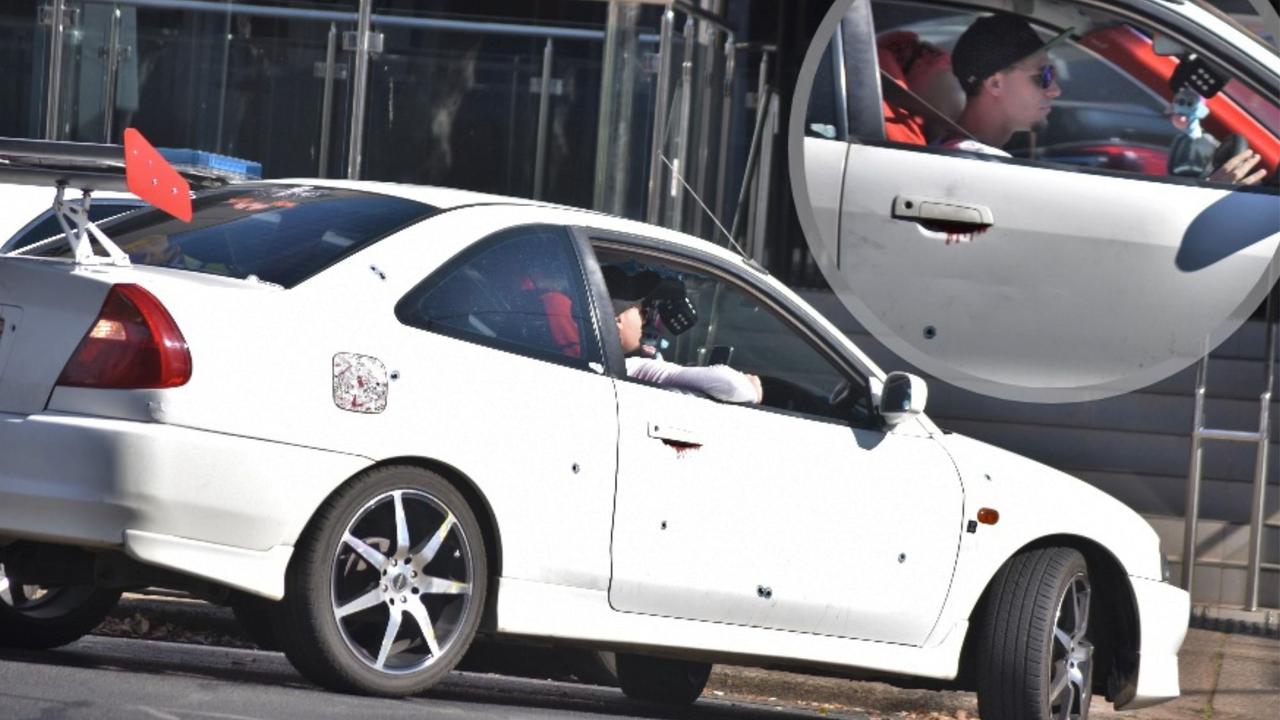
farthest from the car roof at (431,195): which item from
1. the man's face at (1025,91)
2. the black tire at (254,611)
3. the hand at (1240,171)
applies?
the hand at (1240,171)

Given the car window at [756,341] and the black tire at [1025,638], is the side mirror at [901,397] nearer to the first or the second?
the car window at [756,341]

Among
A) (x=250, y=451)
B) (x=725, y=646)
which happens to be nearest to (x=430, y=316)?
(x=250, y=451)

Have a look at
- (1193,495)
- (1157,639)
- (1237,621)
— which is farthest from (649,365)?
(1193,495)

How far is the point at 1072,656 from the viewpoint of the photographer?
7.37m

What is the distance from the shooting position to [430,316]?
6102 millimetres

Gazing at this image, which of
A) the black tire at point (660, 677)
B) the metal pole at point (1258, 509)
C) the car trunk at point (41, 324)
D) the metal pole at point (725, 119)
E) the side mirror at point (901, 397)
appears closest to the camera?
the car trunk at point (41, 324)

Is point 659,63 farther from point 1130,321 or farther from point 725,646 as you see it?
point 725,646

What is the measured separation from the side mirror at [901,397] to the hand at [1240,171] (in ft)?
13.9

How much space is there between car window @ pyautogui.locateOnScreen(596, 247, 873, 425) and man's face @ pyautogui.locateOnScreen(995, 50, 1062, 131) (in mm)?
3731

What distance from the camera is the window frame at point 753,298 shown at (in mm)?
6684

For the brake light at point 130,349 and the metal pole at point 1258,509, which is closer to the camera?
the brake light at point 130,349

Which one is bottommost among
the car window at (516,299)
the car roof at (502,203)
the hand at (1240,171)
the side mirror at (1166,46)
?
the car window at (516,299)

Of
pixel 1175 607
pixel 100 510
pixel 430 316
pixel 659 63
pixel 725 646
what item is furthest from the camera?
pixel 659 63

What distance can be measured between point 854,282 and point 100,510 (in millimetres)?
5836
